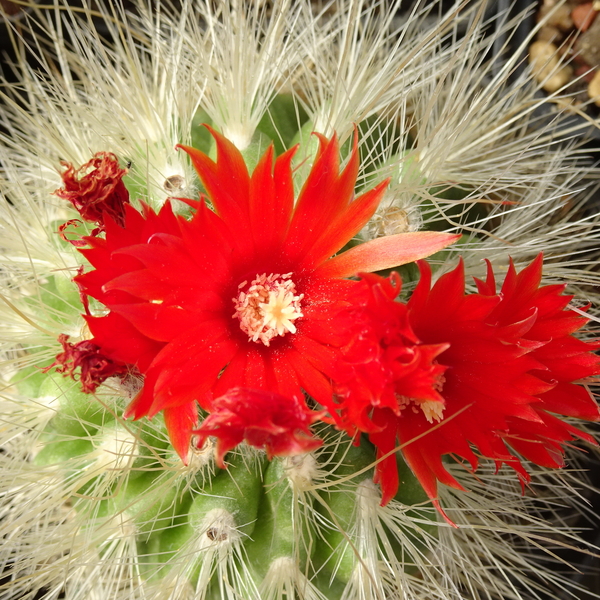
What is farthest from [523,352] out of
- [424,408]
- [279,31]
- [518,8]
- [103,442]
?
[518,8]

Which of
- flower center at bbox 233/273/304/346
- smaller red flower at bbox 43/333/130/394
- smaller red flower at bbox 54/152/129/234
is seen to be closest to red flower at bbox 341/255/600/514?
flower center at bbox 233/273/304/346

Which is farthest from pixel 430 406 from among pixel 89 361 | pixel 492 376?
pixel 89 361

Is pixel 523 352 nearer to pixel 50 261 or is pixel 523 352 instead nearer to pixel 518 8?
pixel 50 261

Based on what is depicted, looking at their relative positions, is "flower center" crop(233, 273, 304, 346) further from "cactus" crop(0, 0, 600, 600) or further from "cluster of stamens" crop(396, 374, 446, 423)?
"cluster of stamens" crop(396, 374, 446, 423)

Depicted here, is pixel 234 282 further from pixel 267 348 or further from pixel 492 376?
pixel 492 376

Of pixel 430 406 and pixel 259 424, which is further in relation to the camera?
pixel 430 406

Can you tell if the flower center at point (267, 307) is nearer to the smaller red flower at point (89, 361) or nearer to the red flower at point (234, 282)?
the red flower at point (234, 282)

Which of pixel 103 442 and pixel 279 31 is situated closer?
pixel 103 442
